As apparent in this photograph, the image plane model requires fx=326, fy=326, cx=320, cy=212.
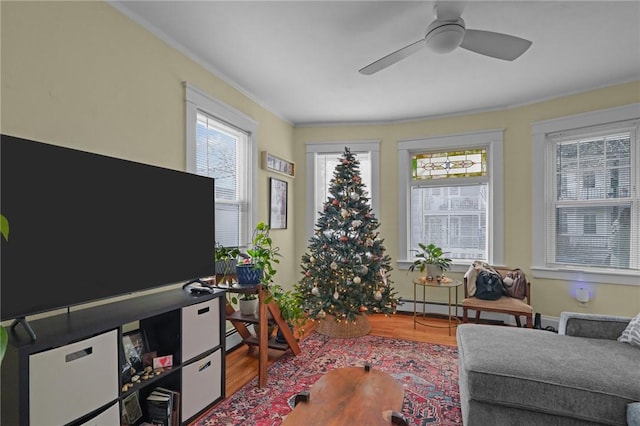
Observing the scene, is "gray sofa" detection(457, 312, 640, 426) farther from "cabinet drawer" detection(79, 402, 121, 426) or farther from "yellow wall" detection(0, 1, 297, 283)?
"yellow wall" detection(0, 1, 297, 283)

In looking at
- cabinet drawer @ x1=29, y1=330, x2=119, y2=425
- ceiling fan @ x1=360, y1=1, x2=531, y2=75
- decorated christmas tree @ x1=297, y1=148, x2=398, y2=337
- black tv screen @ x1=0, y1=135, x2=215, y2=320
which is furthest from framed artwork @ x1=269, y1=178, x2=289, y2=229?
cabinet drawer @ x1=29, y1=330, x2=119, y2=425

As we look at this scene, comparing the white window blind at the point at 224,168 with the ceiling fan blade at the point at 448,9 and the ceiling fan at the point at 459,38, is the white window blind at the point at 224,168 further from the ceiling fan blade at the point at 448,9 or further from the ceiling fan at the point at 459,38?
the ceiling fan blade at the point at 448,9

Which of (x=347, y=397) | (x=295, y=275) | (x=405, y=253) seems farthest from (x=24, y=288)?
(x=405, y=253)

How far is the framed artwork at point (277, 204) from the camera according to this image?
395 centimetres

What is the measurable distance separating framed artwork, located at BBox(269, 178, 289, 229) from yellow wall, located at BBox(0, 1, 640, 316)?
0.13m

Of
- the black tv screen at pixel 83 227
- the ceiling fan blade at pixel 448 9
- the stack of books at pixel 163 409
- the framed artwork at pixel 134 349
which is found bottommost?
the stack of books at pixel 163 409

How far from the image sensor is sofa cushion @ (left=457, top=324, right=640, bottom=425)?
4.96 feet

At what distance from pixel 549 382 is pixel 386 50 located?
2.46 metres

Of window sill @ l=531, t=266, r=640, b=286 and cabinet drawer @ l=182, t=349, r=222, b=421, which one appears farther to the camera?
window sill @ l=531, t=266, r=640, b=286

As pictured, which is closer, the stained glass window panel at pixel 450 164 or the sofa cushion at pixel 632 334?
the sofa cushion at pixel 632 334

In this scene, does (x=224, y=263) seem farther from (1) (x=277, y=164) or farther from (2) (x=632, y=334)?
(2) (x=632, y=334)

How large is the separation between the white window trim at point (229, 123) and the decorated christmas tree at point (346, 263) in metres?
0.77

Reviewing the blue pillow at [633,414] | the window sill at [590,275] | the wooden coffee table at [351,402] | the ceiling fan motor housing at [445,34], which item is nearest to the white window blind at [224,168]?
the wooden coffee table at [351,402]

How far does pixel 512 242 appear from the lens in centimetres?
389
